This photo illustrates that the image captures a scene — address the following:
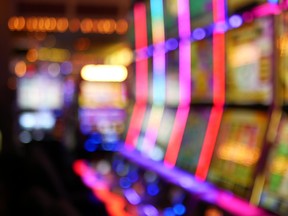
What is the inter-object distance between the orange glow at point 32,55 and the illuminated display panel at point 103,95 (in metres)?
1.59

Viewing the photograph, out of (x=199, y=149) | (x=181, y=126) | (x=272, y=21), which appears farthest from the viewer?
(x=181, y=126)

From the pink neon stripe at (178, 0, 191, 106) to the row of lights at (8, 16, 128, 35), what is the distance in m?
5.74

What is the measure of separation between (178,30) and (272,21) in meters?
1.21

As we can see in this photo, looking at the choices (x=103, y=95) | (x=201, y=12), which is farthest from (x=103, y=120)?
(x=201, y=12)

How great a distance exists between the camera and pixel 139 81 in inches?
168

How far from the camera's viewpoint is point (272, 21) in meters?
2.21

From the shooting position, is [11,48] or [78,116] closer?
[78,116]

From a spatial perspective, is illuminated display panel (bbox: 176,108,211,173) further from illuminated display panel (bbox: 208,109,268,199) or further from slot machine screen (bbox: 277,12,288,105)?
slot machine screen (bbox: 277,12,288,105)

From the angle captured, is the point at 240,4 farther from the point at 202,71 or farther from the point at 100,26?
the point at 100,26

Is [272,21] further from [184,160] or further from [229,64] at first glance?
[184,160]

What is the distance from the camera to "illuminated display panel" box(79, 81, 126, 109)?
8203mm

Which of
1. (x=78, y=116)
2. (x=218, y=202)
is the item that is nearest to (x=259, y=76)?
(x=218, y=202)

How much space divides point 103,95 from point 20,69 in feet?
5.63

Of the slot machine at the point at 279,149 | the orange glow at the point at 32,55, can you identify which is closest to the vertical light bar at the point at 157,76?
the slot machine at the point at 279,149
